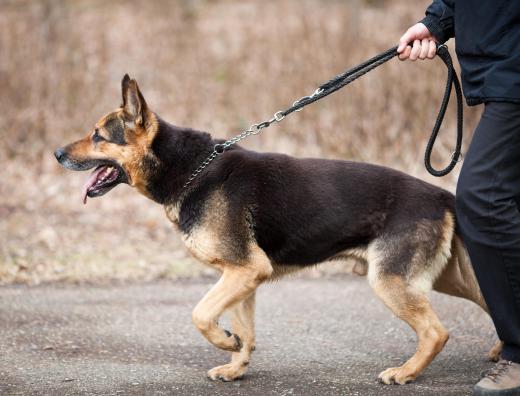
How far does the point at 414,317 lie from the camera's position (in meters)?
4.77

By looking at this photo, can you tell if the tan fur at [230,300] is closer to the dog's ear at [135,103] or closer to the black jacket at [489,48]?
the dog's ear at [135,103]

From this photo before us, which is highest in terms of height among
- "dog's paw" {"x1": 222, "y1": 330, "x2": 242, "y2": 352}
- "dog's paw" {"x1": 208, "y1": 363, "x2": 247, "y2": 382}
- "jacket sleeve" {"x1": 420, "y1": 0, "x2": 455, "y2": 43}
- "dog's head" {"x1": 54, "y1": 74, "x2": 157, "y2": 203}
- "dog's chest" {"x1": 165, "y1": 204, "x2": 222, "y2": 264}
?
"jacket sleeve" {"x1": 420, "y1": 0, "x2": 455, "y2": 43}

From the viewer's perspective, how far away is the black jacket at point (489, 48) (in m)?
3.88

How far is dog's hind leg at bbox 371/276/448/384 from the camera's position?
4.73m

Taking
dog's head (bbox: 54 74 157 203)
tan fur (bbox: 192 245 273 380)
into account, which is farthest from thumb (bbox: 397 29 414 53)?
dog's head (bbox: 54 74 157 203)

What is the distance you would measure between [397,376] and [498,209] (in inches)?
53.4

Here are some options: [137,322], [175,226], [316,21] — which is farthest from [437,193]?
[316,21]

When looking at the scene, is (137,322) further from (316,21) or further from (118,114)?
(316,21)

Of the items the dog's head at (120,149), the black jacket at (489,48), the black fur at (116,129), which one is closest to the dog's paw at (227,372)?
the dog's head at (120,149)

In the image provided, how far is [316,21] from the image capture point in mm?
12484

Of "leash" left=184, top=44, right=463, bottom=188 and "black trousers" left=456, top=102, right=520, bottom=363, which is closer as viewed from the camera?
"black trousers" left=456, top=102, right=520, bottom=363

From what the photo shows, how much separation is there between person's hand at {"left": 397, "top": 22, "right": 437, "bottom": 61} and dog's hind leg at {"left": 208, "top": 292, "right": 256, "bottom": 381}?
6.25 feet

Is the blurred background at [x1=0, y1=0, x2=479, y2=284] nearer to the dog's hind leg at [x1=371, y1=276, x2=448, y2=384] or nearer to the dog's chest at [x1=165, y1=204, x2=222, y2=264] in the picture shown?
the dog's chest at [x1=165, y1=204, x2=222, y2=264]

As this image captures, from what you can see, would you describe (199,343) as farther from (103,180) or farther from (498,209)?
(498,209)
